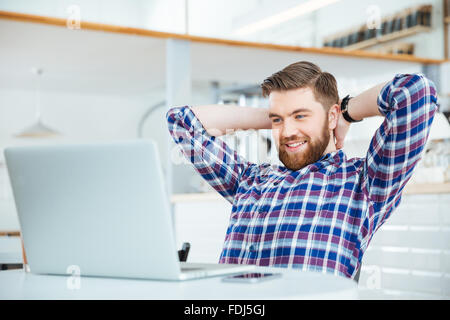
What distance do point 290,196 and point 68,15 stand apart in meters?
3.03

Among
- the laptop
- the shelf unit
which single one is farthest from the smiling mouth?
the shelf unit

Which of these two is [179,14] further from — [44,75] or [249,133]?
[44,75]

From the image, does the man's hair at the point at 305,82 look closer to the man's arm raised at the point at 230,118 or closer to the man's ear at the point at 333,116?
the man's ear at the point at 333,116

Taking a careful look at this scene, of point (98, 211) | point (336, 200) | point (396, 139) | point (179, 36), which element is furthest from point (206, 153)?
point (179, 36)

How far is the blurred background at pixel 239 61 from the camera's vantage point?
109 inches

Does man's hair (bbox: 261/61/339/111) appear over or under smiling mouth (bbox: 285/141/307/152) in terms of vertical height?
over

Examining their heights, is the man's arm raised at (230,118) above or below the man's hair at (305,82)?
below

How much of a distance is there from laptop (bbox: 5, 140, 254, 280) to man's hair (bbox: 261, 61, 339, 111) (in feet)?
2.09

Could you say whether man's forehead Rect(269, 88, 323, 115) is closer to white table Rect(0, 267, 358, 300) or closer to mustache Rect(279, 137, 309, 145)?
mustache Rect(279, 137, 309, 145)

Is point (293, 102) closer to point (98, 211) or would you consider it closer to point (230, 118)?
point (230, 118)

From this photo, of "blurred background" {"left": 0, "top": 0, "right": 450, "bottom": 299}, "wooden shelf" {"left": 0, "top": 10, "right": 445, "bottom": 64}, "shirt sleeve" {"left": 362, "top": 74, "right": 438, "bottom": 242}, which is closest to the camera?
"shirt sleeve" {"left": 362, "top": 74, "right": 438, "bottom": 242}

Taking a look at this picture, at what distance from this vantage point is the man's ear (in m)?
1.67

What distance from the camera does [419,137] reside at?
1.40 metres

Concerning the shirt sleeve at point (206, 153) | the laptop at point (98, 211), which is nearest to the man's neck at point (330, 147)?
the shirt sleeve at point (206, 153)
